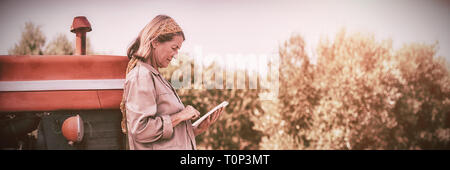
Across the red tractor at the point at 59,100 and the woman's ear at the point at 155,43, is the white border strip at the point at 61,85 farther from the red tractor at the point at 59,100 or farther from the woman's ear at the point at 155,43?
the woman's ear at the point at 155,43

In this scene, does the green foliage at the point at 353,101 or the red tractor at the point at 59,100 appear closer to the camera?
the red tractor at the point at 59,100

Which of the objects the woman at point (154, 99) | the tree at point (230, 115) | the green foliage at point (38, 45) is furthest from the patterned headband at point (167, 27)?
the tree at point (230, 115)

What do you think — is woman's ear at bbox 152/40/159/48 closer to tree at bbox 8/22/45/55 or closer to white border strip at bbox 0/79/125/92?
white border strip at bbox 0/79/125/92

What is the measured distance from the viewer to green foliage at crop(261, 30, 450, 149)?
775cm

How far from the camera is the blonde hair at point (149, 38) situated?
2.95 meters

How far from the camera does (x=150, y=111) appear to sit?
2811 mm

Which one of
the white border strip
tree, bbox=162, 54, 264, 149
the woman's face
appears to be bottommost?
tree, bbox=162, 54, 264, 149

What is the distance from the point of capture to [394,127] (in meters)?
7.95

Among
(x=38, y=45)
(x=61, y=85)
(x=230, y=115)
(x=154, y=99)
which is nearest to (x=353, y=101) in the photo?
(x=230, y=115)

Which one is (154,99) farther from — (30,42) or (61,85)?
(30,42)

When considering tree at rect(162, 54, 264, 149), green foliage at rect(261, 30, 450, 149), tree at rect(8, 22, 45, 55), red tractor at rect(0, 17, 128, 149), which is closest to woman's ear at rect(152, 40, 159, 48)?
red tractor at rect(0, 17, 128, 149)

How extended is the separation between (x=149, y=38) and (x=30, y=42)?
313cm

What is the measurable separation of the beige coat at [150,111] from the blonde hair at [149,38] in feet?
0.23
